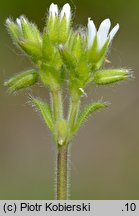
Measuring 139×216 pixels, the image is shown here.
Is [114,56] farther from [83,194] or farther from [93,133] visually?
[83,194]

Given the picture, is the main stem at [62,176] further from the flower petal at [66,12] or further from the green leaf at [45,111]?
the flower petal at [66,12]

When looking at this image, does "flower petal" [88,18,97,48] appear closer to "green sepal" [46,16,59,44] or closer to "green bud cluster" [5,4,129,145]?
"green bud cluster" [5,4,129,145]

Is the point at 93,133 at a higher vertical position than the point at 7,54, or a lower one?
lower

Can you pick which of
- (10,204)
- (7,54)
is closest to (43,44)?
(10,204)

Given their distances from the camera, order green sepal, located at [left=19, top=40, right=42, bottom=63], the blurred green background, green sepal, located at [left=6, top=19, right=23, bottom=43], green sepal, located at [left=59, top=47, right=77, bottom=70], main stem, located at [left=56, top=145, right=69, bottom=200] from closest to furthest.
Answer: main stem, located at [left=56, top=145, right=69, bottom=200] → green sepal, located at [left=59, top=47, right=77, bottom=70] → green sepal, located at [left=19, top=40, right=42, bottom=63] → green sepal, located at [left=6, top=19, right=23, bottom=43] → the blurred green background

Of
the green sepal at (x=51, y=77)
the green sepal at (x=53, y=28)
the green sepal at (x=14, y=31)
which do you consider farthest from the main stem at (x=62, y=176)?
the green sepal at (x=14, y=31)

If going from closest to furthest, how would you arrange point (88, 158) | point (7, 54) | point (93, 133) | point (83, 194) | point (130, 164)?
point (83, 194) < point (130, 164) < point (88, 158) < point (93, 133) < point (7, 54)

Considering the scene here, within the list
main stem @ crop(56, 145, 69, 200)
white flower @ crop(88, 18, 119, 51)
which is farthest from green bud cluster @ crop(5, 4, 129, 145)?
main stem @ crop(56, 145, 69, 200)
